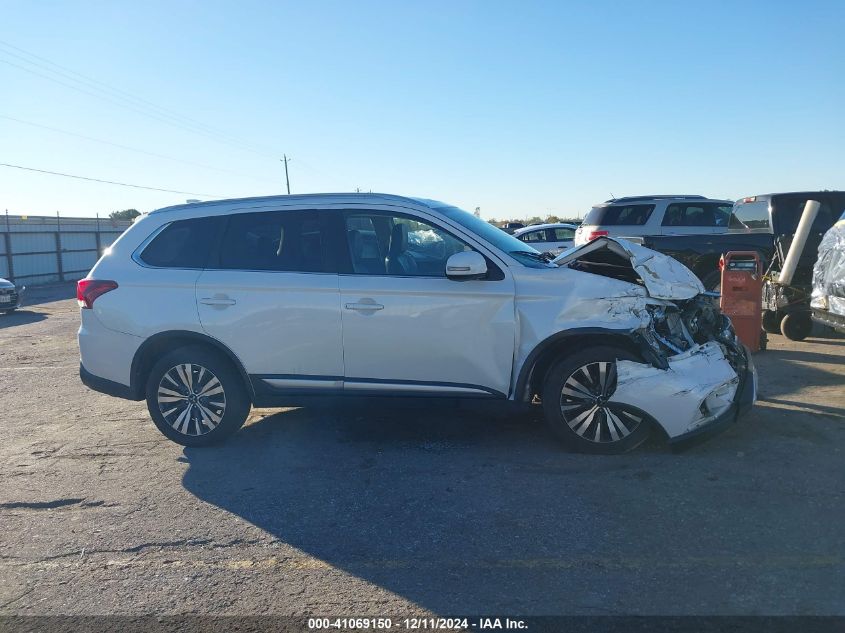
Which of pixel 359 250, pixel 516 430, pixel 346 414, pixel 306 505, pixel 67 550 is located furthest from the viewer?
pixel 346 414

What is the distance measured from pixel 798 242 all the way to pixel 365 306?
22.0 ft

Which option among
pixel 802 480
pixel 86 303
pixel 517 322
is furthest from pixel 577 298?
pixel 86 303

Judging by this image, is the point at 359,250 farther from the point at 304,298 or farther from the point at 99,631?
the point at 99,631

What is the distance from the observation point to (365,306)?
199 inches

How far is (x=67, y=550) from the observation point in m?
3.87

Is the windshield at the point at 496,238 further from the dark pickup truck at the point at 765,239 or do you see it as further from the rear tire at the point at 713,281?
the rear tire at the point at 713,281

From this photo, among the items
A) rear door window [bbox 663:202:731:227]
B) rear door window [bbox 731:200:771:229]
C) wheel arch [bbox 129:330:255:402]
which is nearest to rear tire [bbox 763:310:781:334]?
rear door window [bbox 731:200:771:229]

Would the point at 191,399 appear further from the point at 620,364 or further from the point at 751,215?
the point at 751,215

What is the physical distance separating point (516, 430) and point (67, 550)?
3.33 meters

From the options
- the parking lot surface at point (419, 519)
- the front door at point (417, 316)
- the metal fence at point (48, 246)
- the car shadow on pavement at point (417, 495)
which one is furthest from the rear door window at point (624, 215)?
the metal fence at point (48, 246)

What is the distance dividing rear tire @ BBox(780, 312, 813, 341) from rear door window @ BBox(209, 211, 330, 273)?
288 inches

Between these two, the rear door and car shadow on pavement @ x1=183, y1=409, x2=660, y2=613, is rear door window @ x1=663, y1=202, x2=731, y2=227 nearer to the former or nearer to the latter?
car shadow on pavement @ x1=183, y1=409, x2=660, y2=613

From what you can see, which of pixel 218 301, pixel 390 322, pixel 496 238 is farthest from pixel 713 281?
pixel 218 301

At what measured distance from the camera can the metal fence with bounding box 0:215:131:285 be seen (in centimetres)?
2558
